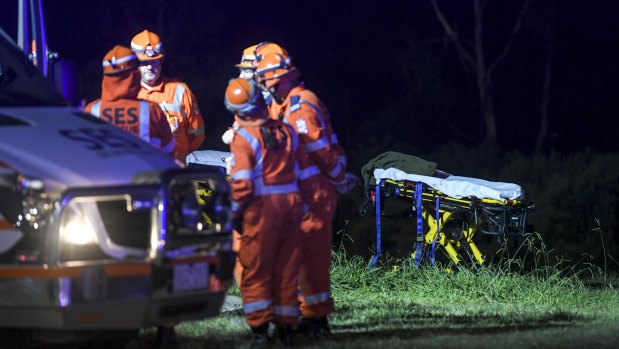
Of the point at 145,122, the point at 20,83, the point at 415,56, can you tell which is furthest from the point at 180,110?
the point at 415,56

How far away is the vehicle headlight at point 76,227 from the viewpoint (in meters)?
7.23

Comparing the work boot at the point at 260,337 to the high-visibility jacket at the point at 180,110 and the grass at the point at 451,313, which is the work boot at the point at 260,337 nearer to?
the grass at the point at 451,313

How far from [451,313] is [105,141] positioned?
3.93 meters

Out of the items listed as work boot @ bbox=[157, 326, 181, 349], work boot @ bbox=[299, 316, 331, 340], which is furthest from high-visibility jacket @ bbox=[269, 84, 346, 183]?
work boot @ bbox=[157, 326, 181, 349]

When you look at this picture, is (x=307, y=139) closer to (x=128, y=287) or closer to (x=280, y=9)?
(x=128, y=287)

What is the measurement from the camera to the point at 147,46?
36.1 feet

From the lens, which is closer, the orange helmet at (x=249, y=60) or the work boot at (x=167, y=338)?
the work boot at (x=167, y=338)

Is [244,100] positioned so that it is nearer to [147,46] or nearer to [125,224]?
[125,224]

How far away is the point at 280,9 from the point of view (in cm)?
4078

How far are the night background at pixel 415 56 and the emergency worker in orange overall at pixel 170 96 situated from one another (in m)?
23.3

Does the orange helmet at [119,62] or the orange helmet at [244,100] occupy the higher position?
the orange helmet at [119,62]

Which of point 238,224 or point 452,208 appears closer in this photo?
point 238,224

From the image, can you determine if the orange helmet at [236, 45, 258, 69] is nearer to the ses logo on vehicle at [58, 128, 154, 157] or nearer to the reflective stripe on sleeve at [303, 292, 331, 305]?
the reflective stripe on sleeve at [303, 292, 331, 305]

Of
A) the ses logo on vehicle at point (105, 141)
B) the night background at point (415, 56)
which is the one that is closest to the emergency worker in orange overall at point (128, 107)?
the ses logo on vehicle at point (105, 141)
